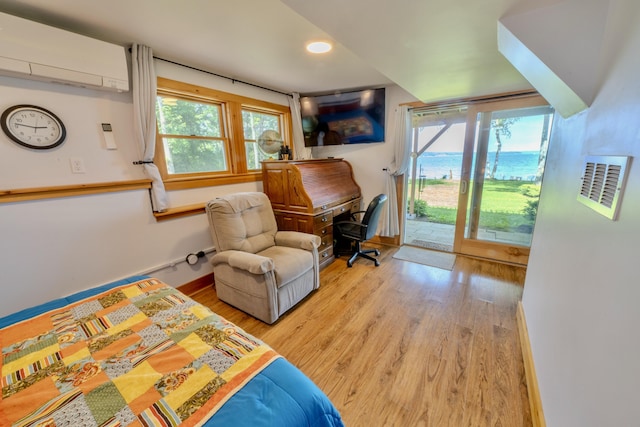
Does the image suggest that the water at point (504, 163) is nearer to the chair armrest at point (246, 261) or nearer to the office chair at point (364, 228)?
the office chair at point (364, 228)

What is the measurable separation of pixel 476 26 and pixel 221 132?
261 cm

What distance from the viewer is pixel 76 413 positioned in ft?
2.40

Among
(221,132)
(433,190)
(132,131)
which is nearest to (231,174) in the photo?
(221,132)

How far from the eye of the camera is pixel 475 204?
10.5 feet

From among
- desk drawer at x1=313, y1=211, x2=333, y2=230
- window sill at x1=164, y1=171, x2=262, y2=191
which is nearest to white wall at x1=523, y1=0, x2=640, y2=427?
desk drawer at x1=313, y1=211, x2=333, y2=230

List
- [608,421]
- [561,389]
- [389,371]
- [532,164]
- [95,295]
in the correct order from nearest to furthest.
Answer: [608,421], [561,389], [95,295], [389,371], [532,164]

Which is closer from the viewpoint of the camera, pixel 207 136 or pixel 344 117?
pixel 207 136

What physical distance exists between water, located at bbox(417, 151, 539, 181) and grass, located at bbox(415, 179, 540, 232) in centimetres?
10

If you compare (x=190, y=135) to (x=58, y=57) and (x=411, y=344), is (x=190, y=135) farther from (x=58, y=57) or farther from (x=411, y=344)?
(x=411, y=344)

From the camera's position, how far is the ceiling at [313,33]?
118 cm

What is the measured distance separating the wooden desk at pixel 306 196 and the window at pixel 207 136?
1.41ft

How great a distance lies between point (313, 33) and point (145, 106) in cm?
157

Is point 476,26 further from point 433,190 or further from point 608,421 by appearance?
point 433,190

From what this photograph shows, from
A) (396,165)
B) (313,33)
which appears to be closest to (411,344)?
(396,165)
